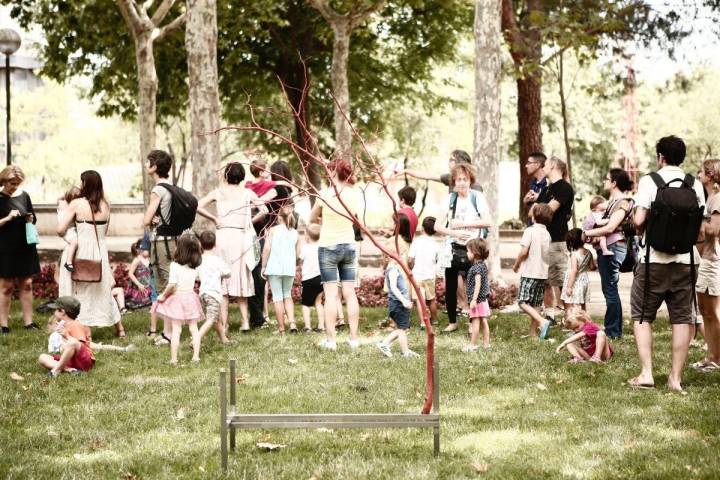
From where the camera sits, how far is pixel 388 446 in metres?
6.18

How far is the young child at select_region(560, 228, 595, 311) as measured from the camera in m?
10.3

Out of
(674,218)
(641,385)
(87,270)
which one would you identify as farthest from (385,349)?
(87,270)

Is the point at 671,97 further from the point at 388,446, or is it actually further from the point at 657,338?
the point at 388,446

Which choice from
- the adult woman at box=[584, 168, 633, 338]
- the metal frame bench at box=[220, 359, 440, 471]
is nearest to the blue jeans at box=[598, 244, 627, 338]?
the adult woman at box=[584, 168, 633, 338]

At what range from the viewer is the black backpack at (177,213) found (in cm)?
1057

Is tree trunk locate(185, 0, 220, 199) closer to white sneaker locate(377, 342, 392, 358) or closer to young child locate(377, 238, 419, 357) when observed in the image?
young child locate(377, 238, 419, 357)

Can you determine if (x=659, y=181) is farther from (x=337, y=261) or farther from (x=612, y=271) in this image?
(x=337, y=261)

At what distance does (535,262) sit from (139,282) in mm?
6493

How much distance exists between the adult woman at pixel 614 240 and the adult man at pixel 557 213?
0.53 metres

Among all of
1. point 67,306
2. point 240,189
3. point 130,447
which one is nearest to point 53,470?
point 130,447

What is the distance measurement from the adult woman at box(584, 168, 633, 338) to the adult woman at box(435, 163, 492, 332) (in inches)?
56.4

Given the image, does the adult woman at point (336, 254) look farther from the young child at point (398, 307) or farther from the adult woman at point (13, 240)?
the adult woman at point (13, 240)

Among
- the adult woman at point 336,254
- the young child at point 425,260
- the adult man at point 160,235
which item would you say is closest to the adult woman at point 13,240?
the adult man at point 160,235

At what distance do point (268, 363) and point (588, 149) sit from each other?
43.0m
